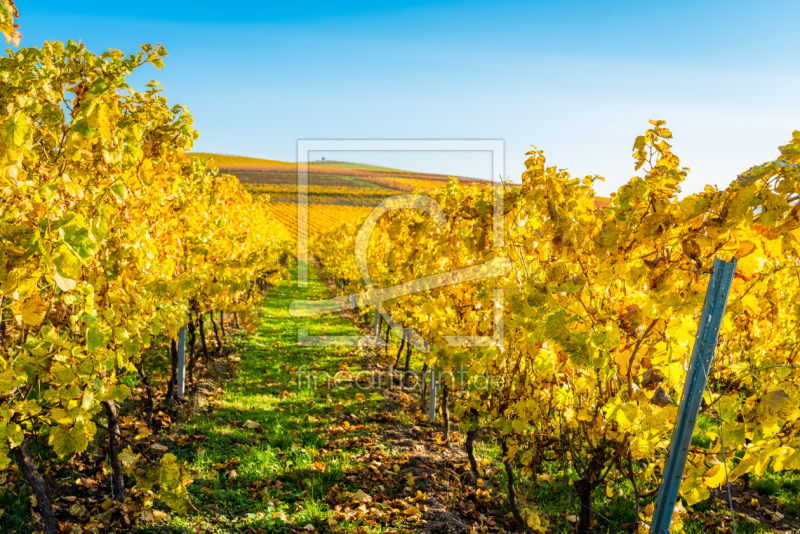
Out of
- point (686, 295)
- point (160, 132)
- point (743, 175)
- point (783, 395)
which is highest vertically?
point (160, 132)

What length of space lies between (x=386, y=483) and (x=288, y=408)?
235 centimetres

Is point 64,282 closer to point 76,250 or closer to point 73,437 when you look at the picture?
point 76,250

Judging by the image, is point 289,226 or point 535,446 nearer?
point 535,446

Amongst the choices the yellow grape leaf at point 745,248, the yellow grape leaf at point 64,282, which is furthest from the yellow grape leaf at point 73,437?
the yellow grape leaf at point 745,248

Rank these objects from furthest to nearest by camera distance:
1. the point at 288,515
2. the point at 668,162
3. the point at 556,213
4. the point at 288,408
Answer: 1. the point at 288,408
2. the point at 288,515
3. the point at 556,213
4. the point at 668,162

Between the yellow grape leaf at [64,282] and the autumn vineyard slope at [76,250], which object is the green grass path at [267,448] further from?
the yellow grape leaf at [64,282]

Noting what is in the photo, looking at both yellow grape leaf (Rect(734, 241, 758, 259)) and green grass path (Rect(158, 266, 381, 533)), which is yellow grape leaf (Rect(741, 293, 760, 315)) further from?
green grass path (Rect(158, 266, 381, 533))

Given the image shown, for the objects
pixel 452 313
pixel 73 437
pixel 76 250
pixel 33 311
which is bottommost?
pixel 73 437

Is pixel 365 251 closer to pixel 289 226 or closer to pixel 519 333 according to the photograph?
pixel 519 333

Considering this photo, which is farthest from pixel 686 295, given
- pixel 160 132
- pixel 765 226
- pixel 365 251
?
pixel 365 251

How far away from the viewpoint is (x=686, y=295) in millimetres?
1940

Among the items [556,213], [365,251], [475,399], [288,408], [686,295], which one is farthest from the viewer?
[365,251]

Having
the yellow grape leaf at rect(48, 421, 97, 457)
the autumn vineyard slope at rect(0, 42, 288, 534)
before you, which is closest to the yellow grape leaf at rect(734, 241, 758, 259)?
Result: the autumn vineyard slope at rect(0, 42, 288, 534)

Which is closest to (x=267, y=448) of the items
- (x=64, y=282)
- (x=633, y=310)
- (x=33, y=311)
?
→ (x=33, y=311)
